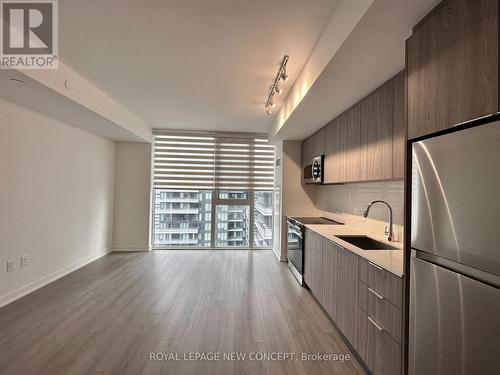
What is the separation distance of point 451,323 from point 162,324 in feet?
8.12

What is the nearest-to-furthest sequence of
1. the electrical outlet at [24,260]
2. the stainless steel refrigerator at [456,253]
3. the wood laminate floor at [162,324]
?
the stainless steel refrigerator at [456,253], the wood laminate floor at [162,324], the electrical outlet at [24,260]

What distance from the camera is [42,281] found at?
347 cm

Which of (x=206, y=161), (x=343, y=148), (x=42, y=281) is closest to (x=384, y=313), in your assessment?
(x=343, y=148)

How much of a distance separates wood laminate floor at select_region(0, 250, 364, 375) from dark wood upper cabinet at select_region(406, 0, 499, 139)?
200 cm

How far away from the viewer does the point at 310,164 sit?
4438 millimetres

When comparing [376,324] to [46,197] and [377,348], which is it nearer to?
[377,348]

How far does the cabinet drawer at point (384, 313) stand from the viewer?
1547mm

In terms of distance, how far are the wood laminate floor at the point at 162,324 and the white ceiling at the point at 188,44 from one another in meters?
2.79

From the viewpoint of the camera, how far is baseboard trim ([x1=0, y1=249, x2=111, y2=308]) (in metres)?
2.94

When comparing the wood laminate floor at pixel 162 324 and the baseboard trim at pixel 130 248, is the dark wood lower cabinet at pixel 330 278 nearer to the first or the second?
the wood laminate floor at pixel 162 324

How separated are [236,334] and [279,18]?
2.87m

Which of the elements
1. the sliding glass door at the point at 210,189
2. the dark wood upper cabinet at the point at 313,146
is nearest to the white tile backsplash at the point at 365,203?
the dark wood upper cabinet at the point at 313,146

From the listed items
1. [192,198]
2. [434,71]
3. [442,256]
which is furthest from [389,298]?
[192,198]

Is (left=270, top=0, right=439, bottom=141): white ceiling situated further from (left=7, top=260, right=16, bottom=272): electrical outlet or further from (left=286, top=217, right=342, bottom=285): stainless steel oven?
(left=7, top=260, right=16, bottom=272): electrical outlet
